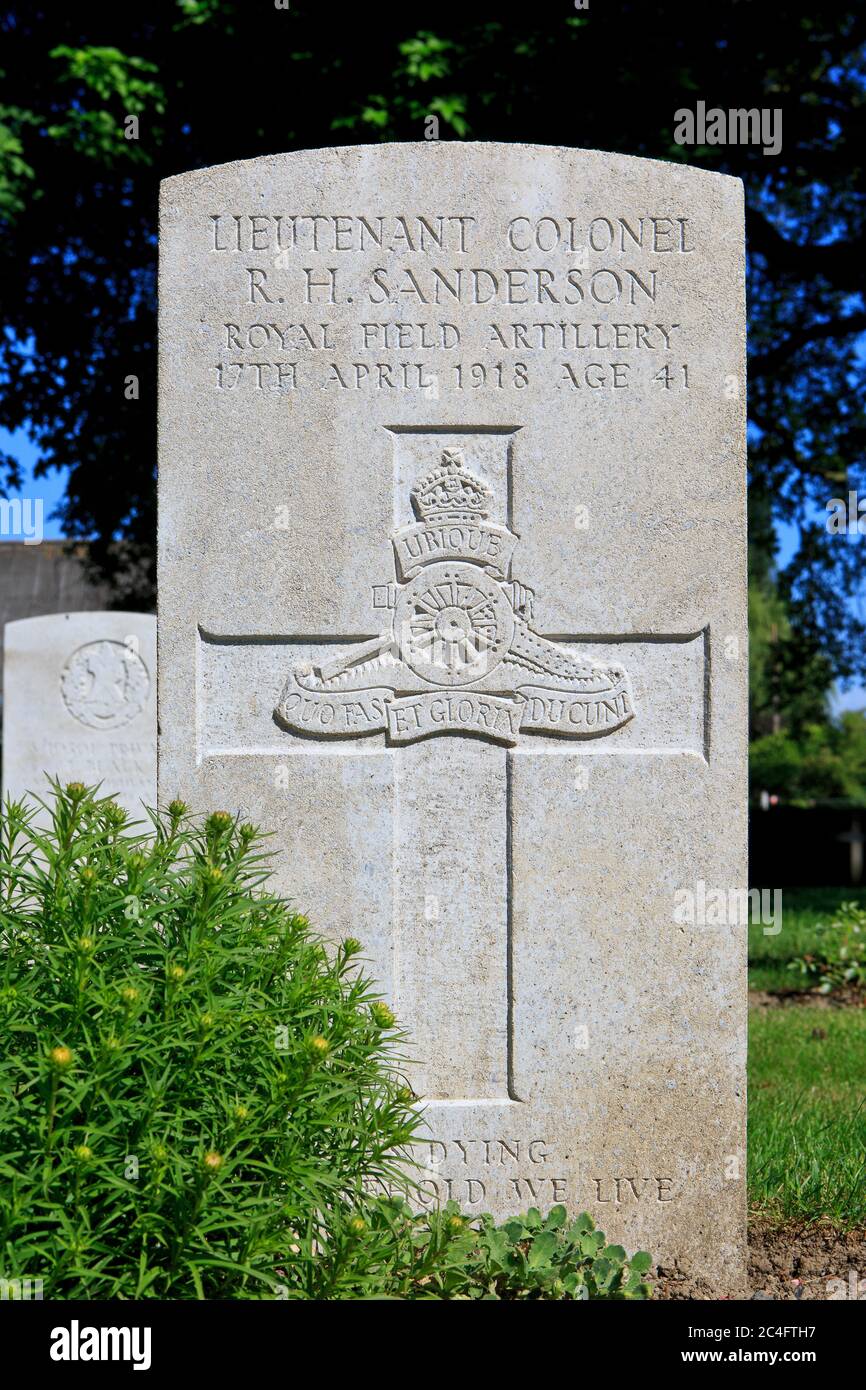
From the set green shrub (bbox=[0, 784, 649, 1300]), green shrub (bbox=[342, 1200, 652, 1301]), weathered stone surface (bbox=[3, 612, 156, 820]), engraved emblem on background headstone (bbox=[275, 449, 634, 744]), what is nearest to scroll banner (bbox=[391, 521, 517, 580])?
engraved emblem on background headstone (bbox=[275, 449, 634, 744])

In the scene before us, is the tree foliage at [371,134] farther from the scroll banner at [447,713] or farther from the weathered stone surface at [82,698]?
the scroll banner at [447,713]

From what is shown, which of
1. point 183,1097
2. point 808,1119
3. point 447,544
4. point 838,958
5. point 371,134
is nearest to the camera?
point 183,1097

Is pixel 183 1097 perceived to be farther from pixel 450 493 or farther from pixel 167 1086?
pixel 450 493

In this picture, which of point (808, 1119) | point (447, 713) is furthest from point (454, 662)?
point (808, 1119)

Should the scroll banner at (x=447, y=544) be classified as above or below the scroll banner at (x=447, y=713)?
above

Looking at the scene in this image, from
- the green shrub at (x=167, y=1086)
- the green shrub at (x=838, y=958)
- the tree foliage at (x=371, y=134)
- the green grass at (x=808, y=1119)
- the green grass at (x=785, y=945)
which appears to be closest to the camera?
the green shrub at (x=167, y=1086)

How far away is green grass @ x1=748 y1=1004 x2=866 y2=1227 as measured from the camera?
13.0 feet

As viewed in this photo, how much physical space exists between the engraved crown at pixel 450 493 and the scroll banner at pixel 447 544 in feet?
0.09

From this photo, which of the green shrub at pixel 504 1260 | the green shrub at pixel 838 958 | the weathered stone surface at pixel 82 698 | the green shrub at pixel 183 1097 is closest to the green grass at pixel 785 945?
the green shrub at pixel 838 958

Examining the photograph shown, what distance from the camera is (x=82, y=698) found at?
8.70 metres

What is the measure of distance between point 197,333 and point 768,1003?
576 cm

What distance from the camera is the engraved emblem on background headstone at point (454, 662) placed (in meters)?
3.75

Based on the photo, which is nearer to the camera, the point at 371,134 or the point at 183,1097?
the point at 183,1097

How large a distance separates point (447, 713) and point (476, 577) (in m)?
0.41
